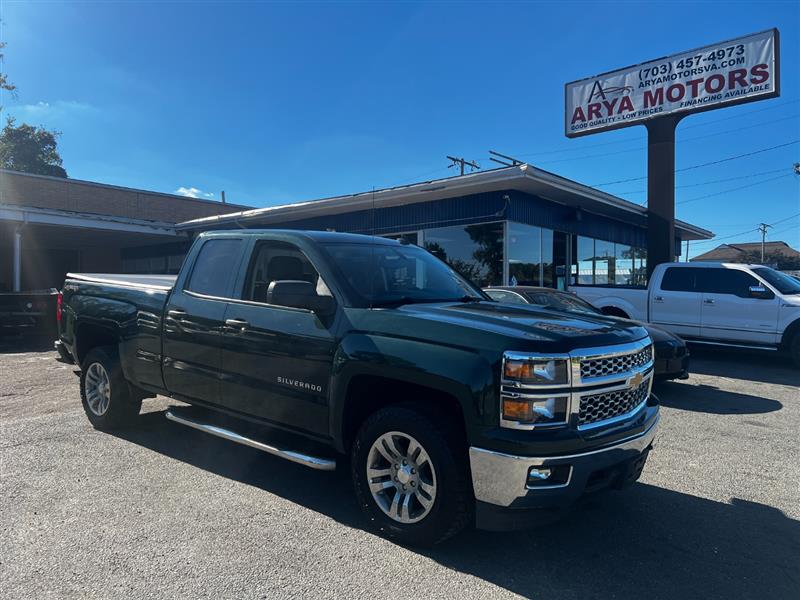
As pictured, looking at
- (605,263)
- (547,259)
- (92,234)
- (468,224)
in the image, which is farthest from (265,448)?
(92,234)

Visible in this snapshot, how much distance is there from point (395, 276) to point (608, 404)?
1808 millimetres

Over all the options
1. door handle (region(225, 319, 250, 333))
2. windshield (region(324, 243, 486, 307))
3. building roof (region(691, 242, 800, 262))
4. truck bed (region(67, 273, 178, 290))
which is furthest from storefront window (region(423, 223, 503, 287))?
building roof (region(691, 242, 800, 262))

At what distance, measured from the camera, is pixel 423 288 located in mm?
4266

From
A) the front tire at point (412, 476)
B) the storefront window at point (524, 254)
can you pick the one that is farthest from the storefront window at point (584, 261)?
the front tire at point (412, 476)

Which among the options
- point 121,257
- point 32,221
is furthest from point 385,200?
point 121,257

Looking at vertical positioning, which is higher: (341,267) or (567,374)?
(341,267)

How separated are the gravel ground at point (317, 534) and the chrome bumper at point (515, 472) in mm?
521

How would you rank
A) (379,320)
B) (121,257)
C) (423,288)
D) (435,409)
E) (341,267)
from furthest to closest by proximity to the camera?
(121,257) → (423,288) → (341,267) → (379,320) → (435,409)

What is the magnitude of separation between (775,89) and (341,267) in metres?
13.7

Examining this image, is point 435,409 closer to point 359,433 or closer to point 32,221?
point 359,433

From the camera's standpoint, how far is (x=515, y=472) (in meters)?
2.78

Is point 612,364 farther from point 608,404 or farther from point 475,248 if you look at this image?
point 475,248

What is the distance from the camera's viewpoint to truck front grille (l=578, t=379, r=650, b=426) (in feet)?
9.87

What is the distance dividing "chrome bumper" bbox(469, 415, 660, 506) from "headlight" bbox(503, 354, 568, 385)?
1.27 feet
